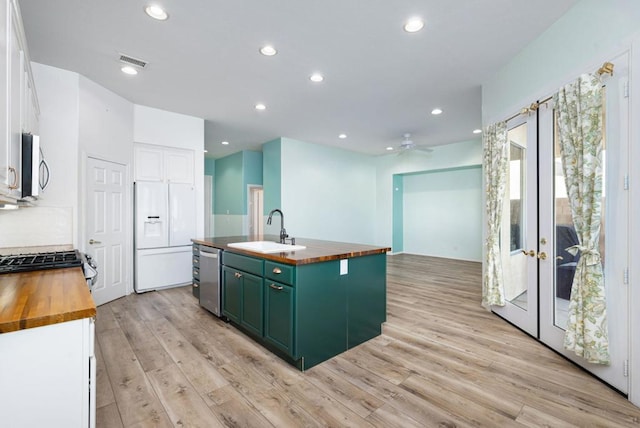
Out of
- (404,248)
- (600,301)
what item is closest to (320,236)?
(404,248)

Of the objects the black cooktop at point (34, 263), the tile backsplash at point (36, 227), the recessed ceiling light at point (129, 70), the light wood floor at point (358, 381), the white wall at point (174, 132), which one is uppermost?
the recessed ceiling light at point (129, 70)

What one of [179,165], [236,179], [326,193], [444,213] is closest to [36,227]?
[179,165]

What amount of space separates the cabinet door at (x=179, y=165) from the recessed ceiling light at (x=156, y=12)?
267cm

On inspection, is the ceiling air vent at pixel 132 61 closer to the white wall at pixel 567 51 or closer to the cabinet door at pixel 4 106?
the cabinet door at pixel 4 106

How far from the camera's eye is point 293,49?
3.01 m

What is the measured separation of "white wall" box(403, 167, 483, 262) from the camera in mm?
7359

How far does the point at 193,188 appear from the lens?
5074 millimetres

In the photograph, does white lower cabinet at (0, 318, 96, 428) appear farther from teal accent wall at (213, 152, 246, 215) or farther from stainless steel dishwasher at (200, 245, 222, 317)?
teal accent wall at (213, 152, 246, 215)

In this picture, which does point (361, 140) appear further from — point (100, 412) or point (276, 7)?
point (100, 412)

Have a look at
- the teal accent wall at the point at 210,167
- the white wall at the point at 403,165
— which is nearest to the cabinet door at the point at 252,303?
the white wall at the point at 403,165

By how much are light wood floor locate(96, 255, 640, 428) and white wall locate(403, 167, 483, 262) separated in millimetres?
4395

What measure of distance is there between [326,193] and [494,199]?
14.3 feet

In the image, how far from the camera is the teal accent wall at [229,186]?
772cm

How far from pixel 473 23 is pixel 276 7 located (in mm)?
1719
